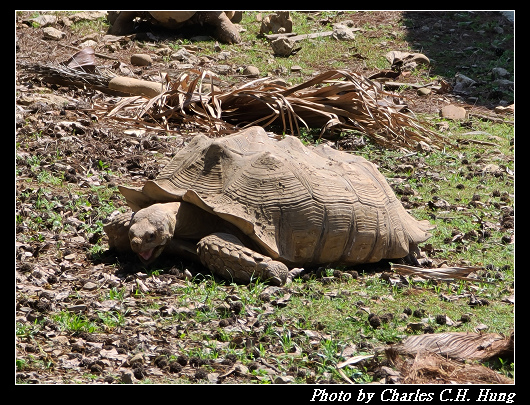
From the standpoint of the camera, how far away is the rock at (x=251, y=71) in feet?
36.6

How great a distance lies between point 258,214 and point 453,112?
6.10 m

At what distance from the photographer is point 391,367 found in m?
3.70

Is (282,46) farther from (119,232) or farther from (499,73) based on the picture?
(119,232)

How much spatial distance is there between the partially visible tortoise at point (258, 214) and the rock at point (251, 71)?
19.2 ft

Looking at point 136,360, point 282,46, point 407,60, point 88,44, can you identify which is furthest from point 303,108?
point 136,360

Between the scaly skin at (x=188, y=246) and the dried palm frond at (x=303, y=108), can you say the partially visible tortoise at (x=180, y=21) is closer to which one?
the dried palm frond at (x=303, y=108)

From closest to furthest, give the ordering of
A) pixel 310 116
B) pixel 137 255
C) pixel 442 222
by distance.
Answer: pixel 137 255, pixel 442 222, pixel 310 116

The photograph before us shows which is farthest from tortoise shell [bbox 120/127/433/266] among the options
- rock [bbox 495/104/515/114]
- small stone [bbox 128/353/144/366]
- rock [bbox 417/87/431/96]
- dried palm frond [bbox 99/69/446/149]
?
rock [bbox 417/87/431/96]

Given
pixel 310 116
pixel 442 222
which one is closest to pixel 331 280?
pixel 442 222

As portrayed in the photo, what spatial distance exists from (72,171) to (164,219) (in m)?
2.40

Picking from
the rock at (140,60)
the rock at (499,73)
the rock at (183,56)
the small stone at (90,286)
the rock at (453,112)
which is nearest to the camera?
the small stone at (90,286)

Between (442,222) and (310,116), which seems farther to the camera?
(310,116)

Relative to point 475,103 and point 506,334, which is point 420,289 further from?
point 475,103

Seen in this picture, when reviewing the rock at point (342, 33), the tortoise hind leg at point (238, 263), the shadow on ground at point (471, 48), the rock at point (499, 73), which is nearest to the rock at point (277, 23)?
the rock at point (342, 33)
